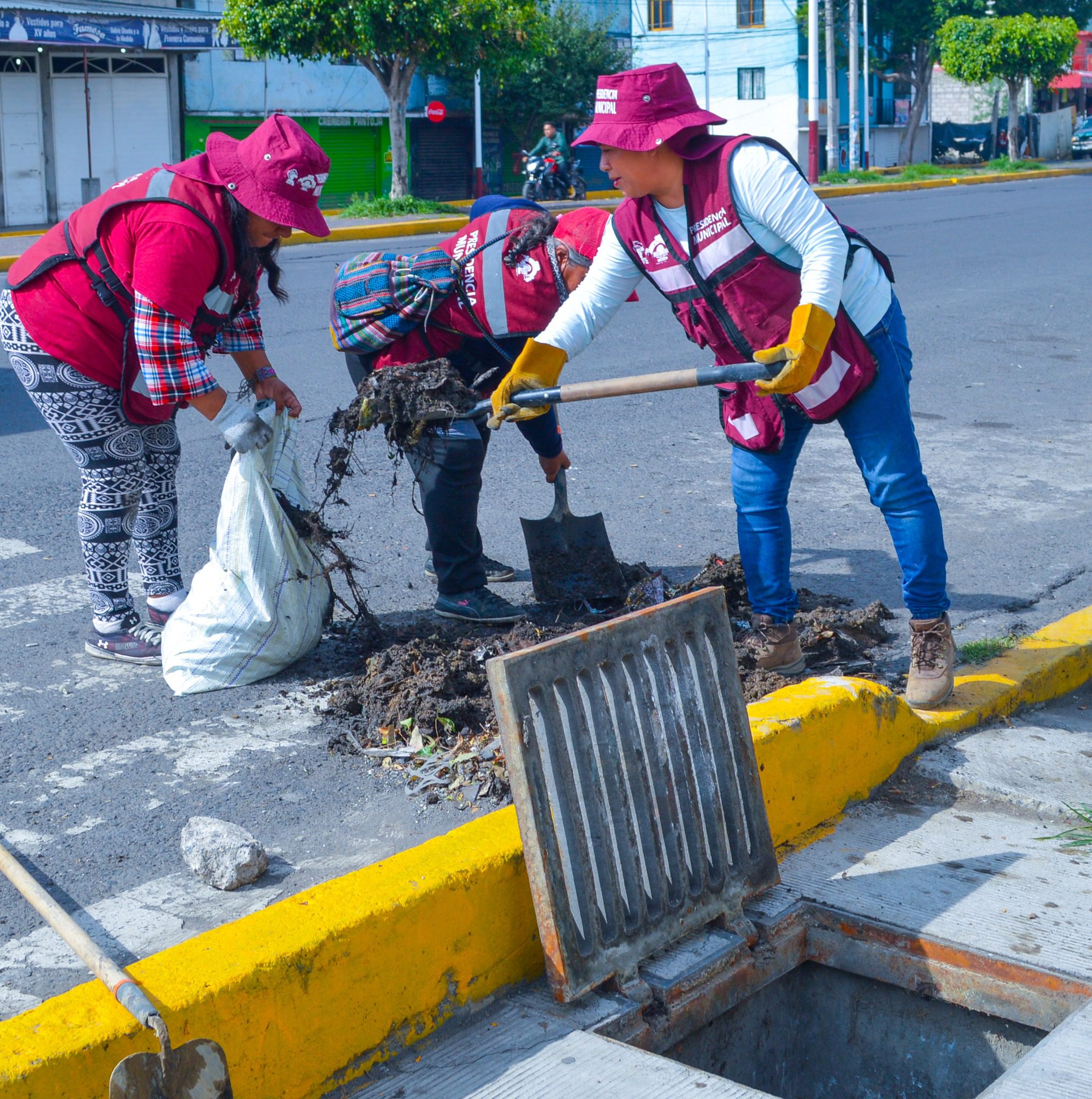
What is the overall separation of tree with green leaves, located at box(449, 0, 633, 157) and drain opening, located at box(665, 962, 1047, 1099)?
1236 inches

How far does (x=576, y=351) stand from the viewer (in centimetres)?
368

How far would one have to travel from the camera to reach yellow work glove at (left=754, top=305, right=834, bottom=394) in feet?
10.1

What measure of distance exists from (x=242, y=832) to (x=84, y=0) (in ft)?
77.6

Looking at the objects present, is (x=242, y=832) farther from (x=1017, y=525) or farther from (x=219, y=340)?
(x=1017, y=525)

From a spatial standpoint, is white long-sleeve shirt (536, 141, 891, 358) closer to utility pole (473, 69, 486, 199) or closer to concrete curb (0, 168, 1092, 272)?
concrete curb (0, 168, 1092, 272)

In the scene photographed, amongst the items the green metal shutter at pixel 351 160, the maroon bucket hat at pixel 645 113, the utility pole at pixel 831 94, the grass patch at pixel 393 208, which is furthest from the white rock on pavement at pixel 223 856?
the utility pole at pixel 831 94

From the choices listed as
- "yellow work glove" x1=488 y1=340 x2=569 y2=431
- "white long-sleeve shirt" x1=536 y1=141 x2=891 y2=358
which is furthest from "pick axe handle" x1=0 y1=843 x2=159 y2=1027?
"white long-sleeve shirt" x1=536 y1=141 x2=891 y2=358

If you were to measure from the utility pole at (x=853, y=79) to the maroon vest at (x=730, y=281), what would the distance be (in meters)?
34.8

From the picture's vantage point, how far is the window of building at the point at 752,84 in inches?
1656

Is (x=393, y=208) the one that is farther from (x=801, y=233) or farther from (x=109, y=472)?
(x=801, y=233)

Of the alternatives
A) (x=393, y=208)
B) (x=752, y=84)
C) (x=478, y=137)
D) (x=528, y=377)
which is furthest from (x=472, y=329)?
(x=752, y=84)

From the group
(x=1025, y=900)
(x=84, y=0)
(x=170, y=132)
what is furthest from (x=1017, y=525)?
(x=170, y=132)

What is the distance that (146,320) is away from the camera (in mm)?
3520

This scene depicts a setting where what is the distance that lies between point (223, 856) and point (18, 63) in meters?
23.3
